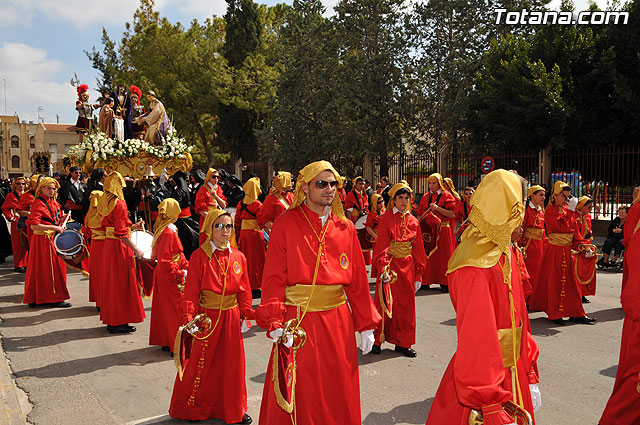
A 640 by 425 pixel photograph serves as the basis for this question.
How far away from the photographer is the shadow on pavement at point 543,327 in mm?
7512

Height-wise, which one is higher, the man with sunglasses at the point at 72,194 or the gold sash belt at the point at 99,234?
the man with sunglasses at the point at 72,194

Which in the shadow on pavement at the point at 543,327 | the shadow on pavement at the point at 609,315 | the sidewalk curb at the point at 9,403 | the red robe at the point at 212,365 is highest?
the red robe at the point at 212,365

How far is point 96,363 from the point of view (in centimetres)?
637

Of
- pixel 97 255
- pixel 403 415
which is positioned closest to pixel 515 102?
pixel 97 255

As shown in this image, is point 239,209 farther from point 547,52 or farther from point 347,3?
point 347,3

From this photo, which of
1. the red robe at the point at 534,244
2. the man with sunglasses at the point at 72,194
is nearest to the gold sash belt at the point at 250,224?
the man with sunglasses at the point at 72,194

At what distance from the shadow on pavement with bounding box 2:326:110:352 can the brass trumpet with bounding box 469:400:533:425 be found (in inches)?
247

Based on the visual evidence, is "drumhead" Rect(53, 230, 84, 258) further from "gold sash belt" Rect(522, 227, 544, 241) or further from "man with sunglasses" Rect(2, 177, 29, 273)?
"gold sash belt" Rect(522, 227, 544, 241)

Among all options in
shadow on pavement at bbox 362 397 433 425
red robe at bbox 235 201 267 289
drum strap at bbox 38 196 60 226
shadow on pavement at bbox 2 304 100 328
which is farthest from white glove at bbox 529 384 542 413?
drum strap at bbox 38 196 60 226

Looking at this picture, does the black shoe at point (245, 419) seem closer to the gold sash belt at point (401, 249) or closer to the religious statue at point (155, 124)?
the gold sash belt at point (401, 249)

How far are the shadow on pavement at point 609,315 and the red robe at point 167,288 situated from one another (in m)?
6.25

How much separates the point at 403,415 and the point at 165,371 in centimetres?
282

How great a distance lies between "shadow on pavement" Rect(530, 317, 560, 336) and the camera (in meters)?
7.51

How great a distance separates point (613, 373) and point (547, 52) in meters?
19.3
